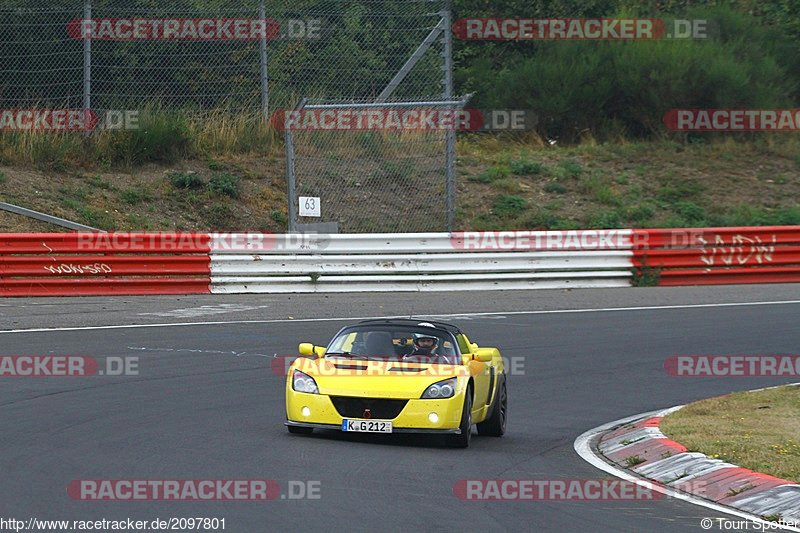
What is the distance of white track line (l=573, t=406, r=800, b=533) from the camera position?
759cm

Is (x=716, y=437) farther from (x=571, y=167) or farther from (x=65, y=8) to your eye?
(x=571, y=167)

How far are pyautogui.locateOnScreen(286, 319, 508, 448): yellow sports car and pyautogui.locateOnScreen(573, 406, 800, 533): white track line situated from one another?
87 cm

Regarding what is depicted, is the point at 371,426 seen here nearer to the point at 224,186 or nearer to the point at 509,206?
the point at 224,186

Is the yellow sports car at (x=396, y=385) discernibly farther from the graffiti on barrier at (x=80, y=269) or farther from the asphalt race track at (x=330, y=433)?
the graffiti on barrier at (x=80, y=269)

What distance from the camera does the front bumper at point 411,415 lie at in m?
9.88

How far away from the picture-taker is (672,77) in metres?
32.0

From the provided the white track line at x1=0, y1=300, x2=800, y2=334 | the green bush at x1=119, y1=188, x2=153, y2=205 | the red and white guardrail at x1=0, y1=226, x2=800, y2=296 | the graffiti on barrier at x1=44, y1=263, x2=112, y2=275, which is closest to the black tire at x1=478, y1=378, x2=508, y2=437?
the white track line at x1=0, y1=300, x2=800, y2=334

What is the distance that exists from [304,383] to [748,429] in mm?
3988

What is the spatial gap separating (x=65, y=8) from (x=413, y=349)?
52.6 ft

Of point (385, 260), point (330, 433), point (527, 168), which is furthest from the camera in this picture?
point (527, 168)

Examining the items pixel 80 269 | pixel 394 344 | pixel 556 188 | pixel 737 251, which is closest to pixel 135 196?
pixel 80 269

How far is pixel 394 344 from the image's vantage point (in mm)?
10922

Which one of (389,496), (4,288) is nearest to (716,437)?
(389,496)

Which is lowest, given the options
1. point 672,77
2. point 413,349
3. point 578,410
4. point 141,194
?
point 578,410
